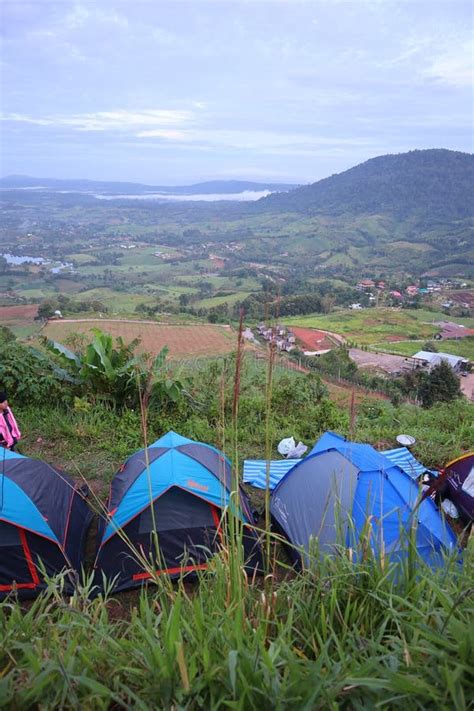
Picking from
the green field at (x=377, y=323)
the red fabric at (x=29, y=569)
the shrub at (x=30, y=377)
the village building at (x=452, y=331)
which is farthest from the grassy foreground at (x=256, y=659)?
the village building at (x=452, y=331)

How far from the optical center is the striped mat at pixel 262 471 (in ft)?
15.3

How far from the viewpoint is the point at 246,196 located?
613 feet

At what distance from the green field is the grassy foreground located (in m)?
34.9

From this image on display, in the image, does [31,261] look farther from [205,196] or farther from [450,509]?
[205,196]

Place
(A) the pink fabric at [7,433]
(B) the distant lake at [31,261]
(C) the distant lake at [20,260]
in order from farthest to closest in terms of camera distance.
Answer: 1. (C) the distant lake at [20,260]
2. (B) the distant lake at [31,261]
3. (A) the pink fabric at [7,433]

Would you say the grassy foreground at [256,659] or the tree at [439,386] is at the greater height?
the grassy foreground at [256,659]

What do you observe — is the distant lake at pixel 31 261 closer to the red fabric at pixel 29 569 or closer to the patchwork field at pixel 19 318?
the patchwork field at pixel 19 318

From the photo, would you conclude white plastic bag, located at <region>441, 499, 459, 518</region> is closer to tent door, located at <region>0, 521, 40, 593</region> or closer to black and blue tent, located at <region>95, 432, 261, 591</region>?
black and blue tent, located at <region>95, 432, 261, 591</region>

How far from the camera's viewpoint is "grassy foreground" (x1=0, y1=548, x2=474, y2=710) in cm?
87

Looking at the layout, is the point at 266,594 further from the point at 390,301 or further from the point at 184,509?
the point at 390,301

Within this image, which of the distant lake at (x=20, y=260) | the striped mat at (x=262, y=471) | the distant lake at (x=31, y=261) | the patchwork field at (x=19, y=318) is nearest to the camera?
the striped mat at (x=262, y=471)

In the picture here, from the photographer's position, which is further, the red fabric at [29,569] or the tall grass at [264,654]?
the red fabric at [29,569]

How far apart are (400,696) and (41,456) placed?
4919 mm

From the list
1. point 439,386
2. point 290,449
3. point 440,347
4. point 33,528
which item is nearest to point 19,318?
point 439,386
